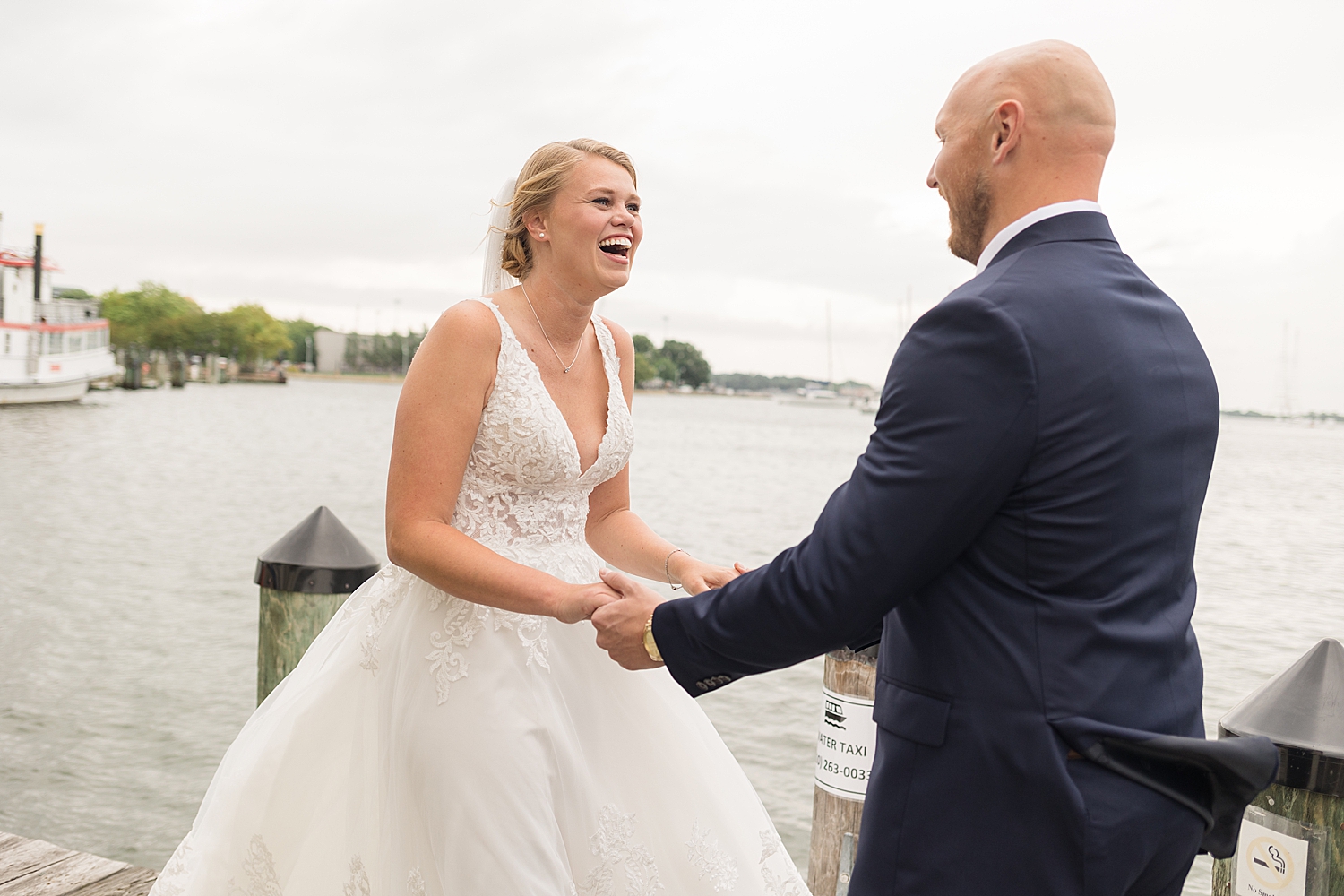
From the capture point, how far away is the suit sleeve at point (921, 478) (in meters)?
1.73

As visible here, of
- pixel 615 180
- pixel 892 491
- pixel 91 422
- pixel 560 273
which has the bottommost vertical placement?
pixel 91 422

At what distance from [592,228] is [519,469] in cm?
70

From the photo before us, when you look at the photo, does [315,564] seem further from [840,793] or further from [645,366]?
[645,366]

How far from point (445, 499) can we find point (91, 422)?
2182 inches

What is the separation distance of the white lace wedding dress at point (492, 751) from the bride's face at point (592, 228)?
0.89ft

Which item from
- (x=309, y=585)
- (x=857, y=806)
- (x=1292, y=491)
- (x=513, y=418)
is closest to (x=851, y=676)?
(x=857, y=806)

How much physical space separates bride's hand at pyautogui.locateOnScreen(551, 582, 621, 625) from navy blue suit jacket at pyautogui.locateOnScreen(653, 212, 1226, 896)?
2.74ft

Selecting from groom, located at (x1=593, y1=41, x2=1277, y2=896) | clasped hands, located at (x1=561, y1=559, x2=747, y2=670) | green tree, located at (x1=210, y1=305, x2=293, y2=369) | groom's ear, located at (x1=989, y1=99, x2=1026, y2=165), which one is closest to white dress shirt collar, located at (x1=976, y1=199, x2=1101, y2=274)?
groom, located at (x1=593, y1=41, x2=1277, y2=896)

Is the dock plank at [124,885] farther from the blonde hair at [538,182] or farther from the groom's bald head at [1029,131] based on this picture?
the groom's bald head at [1029,131]

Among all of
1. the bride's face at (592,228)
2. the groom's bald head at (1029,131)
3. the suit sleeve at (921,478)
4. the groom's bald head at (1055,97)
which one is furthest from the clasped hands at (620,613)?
the groom's bald head at (1055,97)

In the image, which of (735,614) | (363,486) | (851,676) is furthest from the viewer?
(363,486)

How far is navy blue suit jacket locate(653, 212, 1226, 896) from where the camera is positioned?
1.72 metres

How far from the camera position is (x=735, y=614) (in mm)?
2094

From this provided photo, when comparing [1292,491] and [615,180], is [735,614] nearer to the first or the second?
[615,180]
